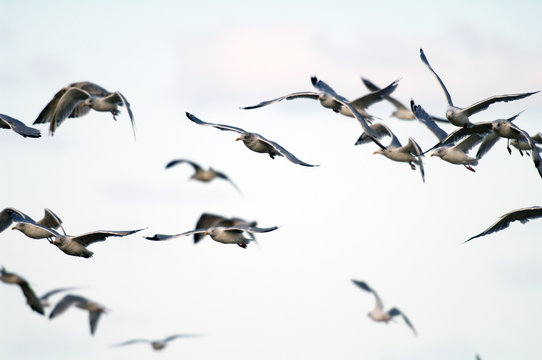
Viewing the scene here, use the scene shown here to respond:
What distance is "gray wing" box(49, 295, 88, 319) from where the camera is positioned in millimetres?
34856

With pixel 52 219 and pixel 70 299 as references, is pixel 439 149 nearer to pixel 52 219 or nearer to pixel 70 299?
pixel 52 219

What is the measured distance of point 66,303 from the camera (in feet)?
118

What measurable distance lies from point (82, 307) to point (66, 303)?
108 cm

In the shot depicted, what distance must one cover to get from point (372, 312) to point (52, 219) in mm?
15360

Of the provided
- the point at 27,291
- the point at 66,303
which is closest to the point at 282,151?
the point at 27,291

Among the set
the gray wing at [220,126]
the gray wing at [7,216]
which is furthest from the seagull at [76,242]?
the gray wing at [220,126]

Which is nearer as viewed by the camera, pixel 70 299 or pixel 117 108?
pixel 117 108

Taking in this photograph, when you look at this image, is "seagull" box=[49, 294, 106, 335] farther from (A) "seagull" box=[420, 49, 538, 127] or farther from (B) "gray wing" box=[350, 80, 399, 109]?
(A) "seagull" box=[420, 49, 538, 127]

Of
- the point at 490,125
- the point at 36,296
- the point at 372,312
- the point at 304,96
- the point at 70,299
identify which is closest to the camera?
the point at 490,125

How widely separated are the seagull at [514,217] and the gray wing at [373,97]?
484 cm

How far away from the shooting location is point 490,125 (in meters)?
26.8

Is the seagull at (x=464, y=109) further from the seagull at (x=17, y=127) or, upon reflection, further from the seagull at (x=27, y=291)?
the seagull at (x=27, y=291)

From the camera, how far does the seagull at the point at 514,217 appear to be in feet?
87.4

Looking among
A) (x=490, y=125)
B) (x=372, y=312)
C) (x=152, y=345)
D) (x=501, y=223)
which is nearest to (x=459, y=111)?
(x=490, y=125)
